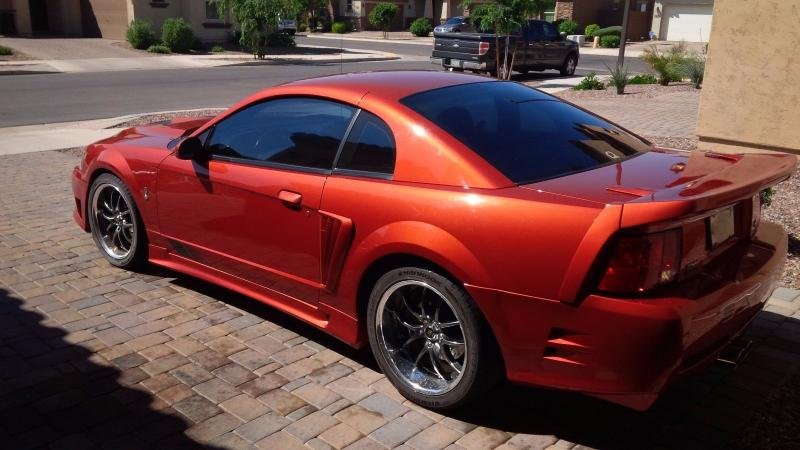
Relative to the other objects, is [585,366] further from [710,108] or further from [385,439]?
[710,108]

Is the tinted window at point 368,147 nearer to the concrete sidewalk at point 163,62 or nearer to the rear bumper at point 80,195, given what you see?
the rear bumper at point 80,195

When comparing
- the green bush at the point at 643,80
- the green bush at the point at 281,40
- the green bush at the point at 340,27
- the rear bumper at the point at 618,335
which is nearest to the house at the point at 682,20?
the green bush at the point at 340,27

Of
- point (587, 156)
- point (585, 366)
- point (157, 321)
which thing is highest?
point (587, 156)

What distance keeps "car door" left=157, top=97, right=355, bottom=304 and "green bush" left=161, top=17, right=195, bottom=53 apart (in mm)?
30281

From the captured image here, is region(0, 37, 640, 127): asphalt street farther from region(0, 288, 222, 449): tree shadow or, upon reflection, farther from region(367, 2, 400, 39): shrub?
region(367, 2, 400, 39): shrub

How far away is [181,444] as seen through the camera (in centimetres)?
339

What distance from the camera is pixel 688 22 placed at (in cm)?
4872

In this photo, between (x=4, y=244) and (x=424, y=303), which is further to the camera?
(x=4, y=244)

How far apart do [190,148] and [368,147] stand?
4.55 feet

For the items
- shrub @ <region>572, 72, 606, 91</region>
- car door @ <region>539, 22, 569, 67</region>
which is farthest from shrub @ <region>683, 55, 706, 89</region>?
car door @ <region>539, 22, 569, 67</region>

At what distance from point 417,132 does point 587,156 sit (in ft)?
2.98

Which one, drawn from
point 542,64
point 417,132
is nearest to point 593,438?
point 417,132

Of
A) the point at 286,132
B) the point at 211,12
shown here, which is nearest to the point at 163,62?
the point at 211,12

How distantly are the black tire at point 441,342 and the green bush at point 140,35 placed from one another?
32.6 metres
